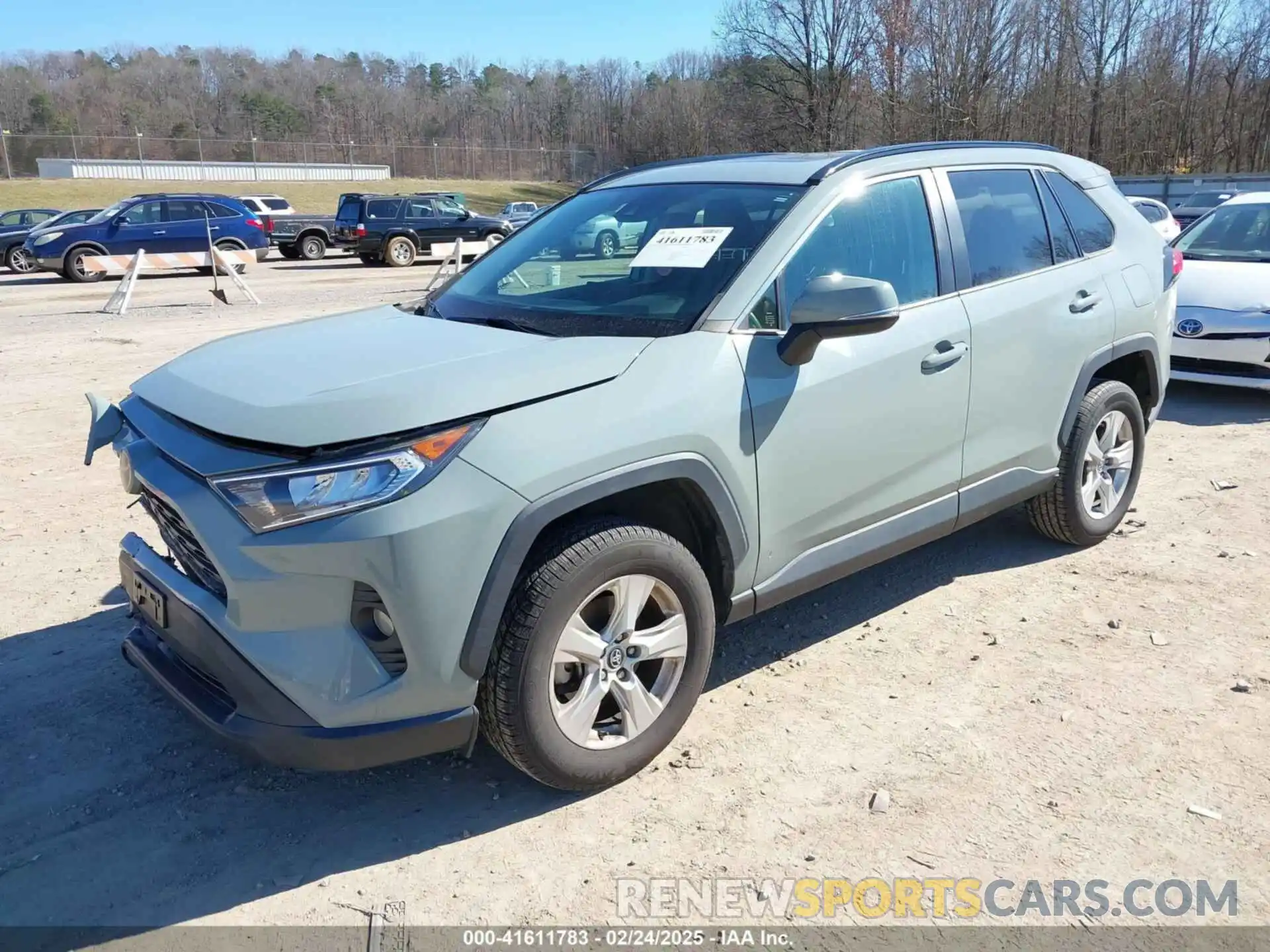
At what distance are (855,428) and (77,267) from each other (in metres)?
21.9

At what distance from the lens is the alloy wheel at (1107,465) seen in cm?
477

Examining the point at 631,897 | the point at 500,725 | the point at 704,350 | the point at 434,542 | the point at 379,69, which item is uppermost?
the point at 379,69

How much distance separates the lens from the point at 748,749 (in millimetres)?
3324

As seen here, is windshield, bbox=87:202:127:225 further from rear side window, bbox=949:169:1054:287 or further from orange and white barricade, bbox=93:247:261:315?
rear side window, bbox=949:169:1054:287

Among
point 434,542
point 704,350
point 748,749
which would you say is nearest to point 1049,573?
point 748,749

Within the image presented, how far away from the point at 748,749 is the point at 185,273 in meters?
23.7

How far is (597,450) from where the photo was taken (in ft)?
9.19

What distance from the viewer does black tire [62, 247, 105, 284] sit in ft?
68.2

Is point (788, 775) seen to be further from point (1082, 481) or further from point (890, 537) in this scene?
point (1082, 481)

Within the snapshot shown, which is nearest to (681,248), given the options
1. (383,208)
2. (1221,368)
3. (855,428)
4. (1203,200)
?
(855,428)

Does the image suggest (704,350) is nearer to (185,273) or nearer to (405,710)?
(405,710)

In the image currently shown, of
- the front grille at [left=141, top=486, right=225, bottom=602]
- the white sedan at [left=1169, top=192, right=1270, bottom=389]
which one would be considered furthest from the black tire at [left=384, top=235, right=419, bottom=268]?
the front grille at [left=141, top=486, right=225, bottom=602]

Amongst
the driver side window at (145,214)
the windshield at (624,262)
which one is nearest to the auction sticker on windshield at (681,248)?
the windshield at (624,262)

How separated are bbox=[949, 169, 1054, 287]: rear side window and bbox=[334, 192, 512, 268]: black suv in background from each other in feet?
70.3
